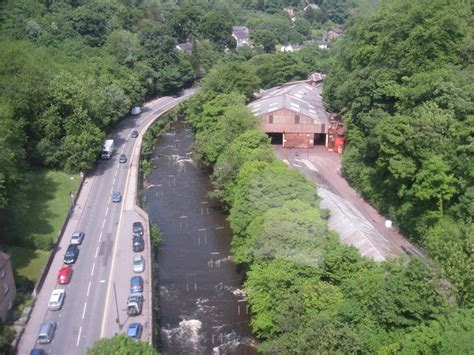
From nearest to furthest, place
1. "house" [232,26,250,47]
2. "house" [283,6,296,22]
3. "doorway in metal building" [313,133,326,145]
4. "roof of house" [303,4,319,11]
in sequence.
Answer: "doorway in metal building" [313,133,326,145] < "house" [232,26,250,47] < "house" [283,6,296,22] < "roof of house" [303,4,319,11]

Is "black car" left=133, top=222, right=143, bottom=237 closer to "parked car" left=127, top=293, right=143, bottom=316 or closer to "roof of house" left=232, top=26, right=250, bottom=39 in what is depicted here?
"parked car" left=127, top=293, right=143, bottom=316

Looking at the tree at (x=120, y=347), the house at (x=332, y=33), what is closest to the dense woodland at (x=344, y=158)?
the tree at (x=120, y=347)

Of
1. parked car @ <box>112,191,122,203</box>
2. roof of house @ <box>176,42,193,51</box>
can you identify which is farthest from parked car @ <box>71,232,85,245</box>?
roof of house @ <box>176,42,193,51</box>

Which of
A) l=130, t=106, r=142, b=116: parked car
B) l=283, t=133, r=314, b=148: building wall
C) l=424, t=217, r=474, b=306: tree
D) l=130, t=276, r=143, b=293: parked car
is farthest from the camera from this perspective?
l=130, t=106, r=142, b=116: parked car

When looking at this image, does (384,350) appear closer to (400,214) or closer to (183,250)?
(400,214)

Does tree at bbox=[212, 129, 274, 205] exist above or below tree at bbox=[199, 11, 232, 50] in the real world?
below

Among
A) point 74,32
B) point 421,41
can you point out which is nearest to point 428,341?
point 421,41

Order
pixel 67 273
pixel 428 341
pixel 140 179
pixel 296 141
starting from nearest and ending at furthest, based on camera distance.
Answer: pixel 428 341 < pixel 67 273 < pixel 140 179 < pixel 296 141

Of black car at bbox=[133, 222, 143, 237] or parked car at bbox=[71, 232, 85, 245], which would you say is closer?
parked car at bbox=[71, 232, 85, 245]
